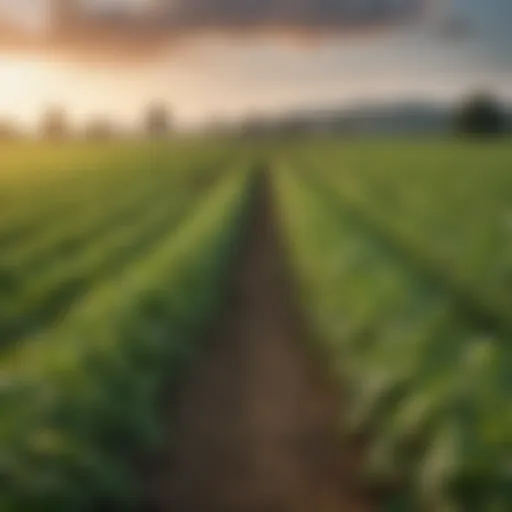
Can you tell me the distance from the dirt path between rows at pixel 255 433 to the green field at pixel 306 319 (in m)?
0.14

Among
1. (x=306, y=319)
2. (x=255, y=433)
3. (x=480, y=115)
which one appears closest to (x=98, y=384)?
(x=255, y=433)

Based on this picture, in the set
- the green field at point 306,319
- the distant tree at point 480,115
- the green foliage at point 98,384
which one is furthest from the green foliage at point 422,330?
the distant tree at point 480,115

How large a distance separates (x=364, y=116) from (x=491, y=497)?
694 cm

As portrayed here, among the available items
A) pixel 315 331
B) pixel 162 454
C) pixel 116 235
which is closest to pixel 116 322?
pixel 162 454

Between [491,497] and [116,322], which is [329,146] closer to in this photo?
[116,322]

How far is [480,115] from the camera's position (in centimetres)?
1812

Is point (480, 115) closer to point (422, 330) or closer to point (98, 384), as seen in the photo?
point (422, 330)

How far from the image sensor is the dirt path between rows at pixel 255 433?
14.7 ft

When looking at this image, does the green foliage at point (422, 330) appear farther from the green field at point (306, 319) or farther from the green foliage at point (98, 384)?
the green foliage at point (98, 384)

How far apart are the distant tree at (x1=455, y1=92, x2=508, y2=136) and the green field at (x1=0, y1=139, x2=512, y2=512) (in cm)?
238

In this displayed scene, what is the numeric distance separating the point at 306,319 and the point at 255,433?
284cm

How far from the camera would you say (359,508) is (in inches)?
170

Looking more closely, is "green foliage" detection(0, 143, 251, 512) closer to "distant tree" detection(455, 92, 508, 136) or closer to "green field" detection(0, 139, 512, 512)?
"green field" detection(0, 139, 512, 512)

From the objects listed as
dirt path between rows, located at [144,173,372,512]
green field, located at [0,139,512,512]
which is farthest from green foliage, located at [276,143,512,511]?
dirt path between rows, located at [144,173,372,512]
